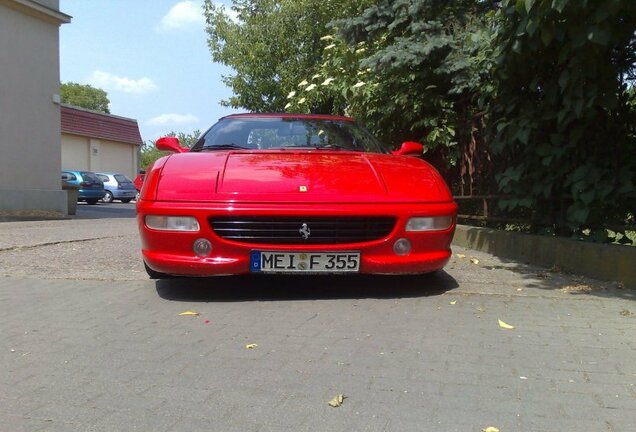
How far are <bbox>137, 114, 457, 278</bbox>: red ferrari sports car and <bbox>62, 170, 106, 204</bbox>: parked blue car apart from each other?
73.8 feet

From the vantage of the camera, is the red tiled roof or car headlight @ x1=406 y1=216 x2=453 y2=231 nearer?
car headlight @ x1=406 y1=216 x2=453 y2=231

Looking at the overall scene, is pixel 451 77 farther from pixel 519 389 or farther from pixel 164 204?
pixel 519 389

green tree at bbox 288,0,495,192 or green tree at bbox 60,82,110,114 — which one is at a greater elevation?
green tree at bbox 60,82,110,114

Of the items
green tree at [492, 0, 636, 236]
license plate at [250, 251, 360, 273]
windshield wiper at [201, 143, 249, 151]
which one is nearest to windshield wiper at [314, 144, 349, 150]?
windshield wiper at [201, 143, 249, 151]

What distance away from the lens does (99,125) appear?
110ft

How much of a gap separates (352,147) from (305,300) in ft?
5.46

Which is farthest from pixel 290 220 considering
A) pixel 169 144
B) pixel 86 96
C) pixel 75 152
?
pixel 86 96

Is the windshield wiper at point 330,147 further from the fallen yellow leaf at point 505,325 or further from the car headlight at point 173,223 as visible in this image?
the fallen yellow leaf at point 505,325

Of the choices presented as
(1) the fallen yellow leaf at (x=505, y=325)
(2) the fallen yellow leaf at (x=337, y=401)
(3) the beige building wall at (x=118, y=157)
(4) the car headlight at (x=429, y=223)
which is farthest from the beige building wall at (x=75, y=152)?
(2) the fallen yellow leaf at (x=337, y=401)

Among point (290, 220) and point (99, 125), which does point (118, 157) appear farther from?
point (290, 220)

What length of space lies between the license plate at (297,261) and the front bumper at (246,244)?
36 mm

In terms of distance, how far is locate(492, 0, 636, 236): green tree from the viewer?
442cm

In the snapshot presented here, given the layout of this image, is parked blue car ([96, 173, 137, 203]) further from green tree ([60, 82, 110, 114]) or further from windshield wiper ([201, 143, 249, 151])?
green tree ([60, 82, 110, 114])

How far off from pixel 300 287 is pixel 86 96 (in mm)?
72078
